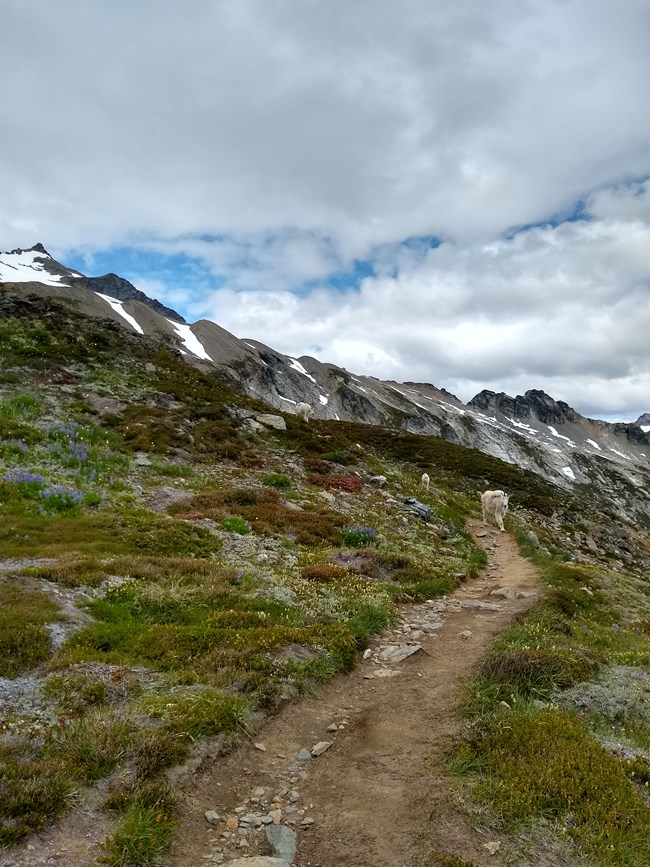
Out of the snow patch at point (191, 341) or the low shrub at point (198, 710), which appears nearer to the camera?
the low shrub at point (198, 710)

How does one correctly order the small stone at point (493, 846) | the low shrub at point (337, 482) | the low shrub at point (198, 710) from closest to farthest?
the small stone at point (493, 846)
the low shrub at point (198, 710)
the low shrub at point (337, 482)

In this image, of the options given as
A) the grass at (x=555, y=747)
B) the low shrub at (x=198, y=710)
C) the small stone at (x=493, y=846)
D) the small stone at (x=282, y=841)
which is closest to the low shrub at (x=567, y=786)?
the grass at (x=555, y=747)

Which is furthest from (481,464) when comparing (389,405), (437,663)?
(389,405)

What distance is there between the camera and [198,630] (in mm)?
10352

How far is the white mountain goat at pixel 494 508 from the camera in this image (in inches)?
1275

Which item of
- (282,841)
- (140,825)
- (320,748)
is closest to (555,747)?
(320,748)

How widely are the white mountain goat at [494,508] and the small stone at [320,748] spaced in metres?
26.1

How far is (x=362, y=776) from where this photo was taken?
7.27 metres

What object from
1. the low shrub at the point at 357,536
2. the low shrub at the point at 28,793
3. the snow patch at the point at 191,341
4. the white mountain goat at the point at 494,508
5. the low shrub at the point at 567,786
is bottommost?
the low shrub at the point at 28,793

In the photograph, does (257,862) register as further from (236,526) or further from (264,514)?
(264,514)

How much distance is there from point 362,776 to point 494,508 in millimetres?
27016

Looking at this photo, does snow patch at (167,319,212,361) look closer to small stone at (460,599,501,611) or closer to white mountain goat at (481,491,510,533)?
white mountain goat at (481,491,510,533)

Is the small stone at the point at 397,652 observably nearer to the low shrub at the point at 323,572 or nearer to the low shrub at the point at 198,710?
the low shrub at the point at 323,572

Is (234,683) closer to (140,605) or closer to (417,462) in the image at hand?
(140,605)
